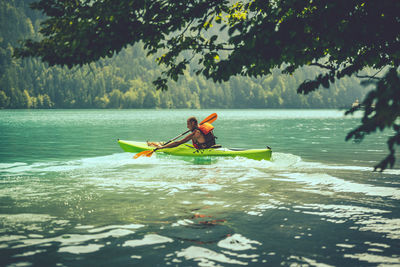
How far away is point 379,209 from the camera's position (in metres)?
8.09

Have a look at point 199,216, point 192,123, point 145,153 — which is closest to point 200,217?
point 199,216

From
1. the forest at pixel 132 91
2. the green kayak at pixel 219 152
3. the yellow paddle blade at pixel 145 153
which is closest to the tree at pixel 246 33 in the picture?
the green kayak at pixel 219 152

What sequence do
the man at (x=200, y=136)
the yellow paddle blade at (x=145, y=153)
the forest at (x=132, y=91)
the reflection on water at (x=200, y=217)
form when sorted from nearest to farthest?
the reflection on water at (x=200, y=217)
the man at (x=200, y=136)
the yellow paddle blade at (x=145, y=153)
the forest at (x=132, y=91)

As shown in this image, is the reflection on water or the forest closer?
the reflection on water

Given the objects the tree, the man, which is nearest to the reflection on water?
the tree

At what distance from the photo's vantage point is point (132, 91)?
168125 millimetres

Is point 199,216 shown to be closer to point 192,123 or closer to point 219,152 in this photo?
point 192,123

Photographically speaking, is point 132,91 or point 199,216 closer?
point 199,216

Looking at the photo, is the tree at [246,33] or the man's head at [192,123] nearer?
the tree at [246,33]

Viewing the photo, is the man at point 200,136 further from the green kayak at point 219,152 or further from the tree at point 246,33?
the tree at point 246,33

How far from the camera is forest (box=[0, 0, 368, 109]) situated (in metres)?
150

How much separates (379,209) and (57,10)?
280 inches

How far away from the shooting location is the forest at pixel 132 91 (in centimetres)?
15025

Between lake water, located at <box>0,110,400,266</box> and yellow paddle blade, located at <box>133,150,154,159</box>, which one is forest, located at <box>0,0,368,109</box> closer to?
yellow paddle blade, located at <box>133,150,154,159</box>
